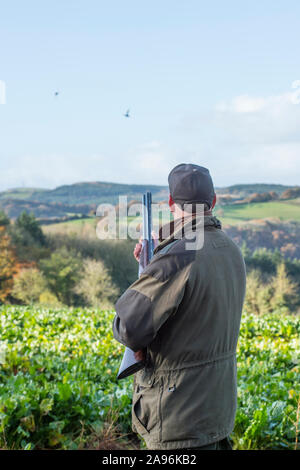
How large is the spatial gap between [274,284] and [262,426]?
29674 millimetres

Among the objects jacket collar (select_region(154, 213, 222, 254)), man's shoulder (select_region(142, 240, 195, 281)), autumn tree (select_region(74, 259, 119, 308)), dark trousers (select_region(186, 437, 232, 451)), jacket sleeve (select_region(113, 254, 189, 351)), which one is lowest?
autumn tree (select_region(74, 259, 119, 308))

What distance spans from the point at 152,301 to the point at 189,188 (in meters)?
0.61

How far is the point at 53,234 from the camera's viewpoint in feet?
151

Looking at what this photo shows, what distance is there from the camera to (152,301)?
2.17 meters

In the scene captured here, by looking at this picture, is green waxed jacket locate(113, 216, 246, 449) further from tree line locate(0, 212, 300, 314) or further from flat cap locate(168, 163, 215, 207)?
tree line locate(0, 212, 300, 314)

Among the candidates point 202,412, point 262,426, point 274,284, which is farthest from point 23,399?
point 274,284

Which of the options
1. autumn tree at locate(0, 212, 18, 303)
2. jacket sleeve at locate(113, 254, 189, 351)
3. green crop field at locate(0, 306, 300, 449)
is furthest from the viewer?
autumn tree at locate(0, 212, 18, 303)

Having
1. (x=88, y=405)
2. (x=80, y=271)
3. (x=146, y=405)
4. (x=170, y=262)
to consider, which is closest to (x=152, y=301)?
(x=170, y=262)

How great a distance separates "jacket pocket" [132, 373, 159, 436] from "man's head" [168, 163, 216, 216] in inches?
33.5

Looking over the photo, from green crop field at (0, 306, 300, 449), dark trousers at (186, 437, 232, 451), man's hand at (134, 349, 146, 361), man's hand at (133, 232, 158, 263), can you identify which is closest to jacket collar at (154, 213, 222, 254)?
man's hand at (133, 232, 158, 263)

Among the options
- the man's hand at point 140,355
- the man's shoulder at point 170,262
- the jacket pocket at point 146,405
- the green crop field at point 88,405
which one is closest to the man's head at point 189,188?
the man's shoulder at point 170,262

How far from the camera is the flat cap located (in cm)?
241

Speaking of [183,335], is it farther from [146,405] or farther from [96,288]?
[96,288]

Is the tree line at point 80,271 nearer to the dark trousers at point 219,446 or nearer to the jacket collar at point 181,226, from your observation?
the dark trousers at point 219,446
